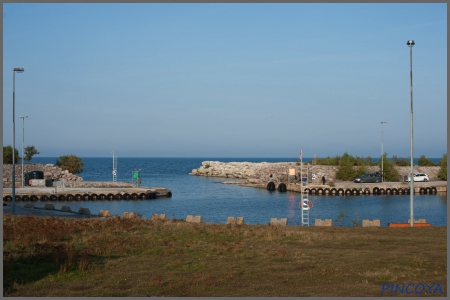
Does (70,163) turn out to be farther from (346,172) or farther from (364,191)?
(364,191)

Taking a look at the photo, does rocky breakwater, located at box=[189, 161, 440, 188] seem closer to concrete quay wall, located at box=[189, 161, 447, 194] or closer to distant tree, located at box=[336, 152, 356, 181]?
concrete quay wall, located at box=[189, 161, 447, 194]

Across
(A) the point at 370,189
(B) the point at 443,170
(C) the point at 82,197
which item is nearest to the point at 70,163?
(C) the point at 82,197

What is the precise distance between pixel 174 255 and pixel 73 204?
4157cm

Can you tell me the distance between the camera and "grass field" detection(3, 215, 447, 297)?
512 inches

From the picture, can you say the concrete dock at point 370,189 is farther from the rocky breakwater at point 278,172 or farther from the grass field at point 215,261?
the grass field at point 215,261

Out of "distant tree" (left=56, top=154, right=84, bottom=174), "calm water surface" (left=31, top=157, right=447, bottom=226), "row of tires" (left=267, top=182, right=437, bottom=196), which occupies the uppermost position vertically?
"distant tree" (left=56, top=154, right=84, bottom=174)

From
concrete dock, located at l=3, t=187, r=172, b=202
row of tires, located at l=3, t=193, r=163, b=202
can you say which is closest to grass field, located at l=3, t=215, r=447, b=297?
row of tires, located at l=3, t=193, r=163, b=202

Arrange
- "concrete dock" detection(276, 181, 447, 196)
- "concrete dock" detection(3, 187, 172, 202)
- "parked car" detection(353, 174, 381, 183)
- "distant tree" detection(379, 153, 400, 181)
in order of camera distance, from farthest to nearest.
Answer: "distant tree" detection(379, 153, 400, 181)
"parked car" detection(353, 174, 381, 183)
"concrete dock" detection(276, 181, 447, 196)
"concrete dock" detection(3, 187, 172, 202)

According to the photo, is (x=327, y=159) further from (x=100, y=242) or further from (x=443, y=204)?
(x=100, y=242)

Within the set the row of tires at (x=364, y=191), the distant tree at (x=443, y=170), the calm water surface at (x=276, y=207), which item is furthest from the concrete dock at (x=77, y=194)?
the distant tree at (x=443, y=170)

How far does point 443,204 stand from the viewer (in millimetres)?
57812

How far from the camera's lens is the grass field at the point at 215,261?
1300 centimetres

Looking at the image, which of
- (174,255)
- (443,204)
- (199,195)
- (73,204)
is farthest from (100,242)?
(199,195)

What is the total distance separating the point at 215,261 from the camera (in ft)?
54.9
